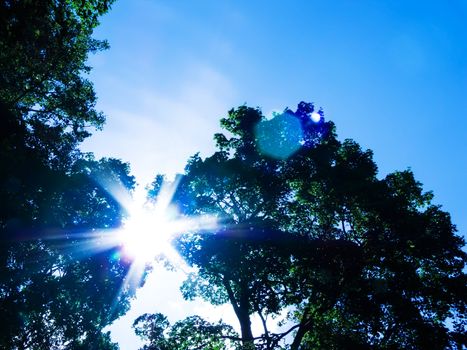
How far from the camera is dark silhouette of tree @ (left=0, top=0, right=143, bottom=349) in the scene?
1764 centimetres

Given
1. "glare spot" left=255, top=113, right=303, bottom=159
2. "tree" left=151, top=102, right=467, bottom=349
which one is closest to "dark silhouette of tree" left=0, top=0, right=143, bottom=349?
"tree" left=151, top=102, right=467, bottom=349

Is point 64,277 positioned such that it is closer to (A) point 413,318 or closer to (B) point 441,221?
(A) point 413,318

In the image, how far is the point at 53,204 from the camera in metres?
18.9

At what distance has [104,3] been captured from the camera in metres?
9.50

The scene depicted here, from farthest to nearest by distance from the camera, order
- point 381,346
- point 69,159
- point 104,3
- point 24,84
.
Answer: point 69,159, point 24,84, point 381,346, point 104,3

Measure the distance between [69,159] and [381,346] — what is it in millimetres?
22895

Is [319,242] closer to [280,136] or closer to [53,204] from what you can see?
[280,136]

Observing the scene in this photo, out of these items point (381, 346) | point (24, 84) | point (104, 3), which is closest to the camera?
point (104, 3)

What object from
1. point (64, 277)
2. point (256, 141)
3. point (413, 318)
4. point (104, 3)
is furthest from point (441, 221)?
point (64, 277)

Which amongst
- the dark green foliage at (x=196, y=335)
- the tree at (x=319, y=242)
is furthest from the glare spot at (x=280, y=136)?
the dark green foliage at (x=196, y=335)

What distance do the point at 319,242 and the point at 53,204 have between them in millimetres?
16480

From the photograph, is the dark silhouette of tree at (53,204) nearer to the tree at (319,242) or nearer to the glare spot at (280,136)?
the tree at (319,242)

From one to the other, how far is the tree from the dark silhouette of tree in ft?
20.7

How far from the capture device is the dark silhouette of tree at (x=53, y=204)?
1764 centimetres
